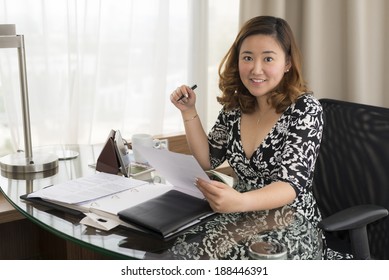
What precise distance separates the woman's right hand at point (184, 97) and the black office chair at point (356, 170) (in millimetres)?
432

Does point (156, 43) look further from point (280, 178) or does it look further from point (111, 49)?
point (280, 178)

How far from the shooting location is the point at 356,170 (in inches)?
66.3

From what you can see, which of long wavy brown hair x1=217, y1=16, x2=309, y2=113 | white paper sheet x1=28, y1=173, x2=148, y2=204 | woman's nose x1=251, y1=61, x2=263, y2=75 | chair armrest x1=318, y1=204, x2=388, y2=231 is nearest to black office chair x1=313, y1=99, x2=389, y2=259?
chair armrest x1=318, y1=204, x2=388, y2=231

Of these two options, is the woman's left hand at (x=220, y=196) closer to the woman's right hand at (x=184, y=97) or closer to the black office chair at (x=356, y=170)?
the black office chair at (x=356, y=170)

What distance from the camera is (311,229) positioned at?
1.37 metres

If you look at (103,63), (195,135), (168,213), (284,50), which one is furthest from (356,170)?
(103,63)

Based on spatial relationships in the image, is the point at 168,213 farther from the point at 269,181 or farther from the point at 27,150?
the point at 27,150

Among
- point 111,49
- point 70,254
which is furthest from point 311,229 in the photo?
point 111,49

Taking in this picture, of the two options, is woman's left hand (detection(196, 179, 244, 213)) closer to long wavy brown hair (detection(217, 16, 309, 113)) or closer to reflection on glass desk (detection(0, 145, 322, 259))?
reflection on glass desk (detection(0, 145, 322, 259))

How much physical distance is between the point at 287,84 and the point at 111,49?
39.5 inches

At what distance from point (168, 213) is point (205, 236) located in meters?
0.11

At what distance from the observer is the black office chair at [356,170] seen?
161 centimetres

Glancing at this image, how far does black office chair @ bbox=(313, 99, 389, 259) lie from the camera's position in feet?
5.30

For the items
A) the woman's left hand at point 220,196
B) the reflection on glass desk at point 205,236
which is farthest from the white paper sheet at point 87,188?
the woman's left hand at point 220,196
